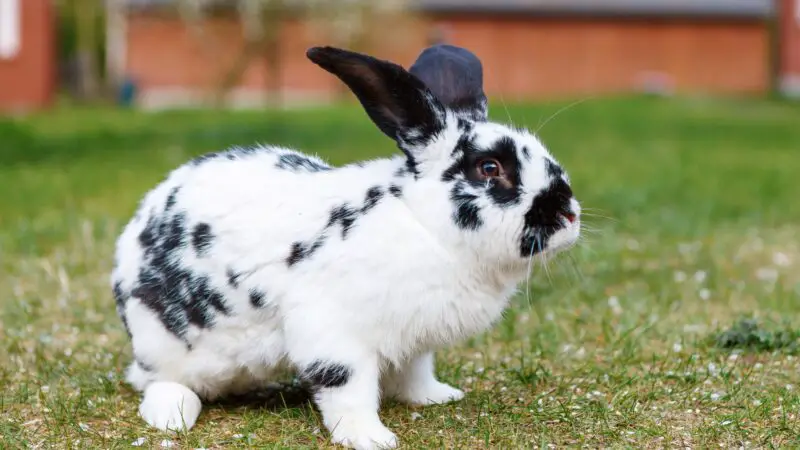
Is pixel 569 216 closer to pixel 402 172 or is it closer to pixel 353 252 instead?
pixel 402 172

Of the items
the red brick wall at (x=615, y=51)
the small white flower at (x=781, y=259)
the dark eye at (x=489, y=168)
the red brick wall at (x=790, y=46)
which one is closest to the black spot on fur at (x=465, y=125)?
the dark eye at (x=489, y=168)

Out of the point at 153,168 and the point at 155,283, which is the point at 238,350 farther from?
the point at 153,168

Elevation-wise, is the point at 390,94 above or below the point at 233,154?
above

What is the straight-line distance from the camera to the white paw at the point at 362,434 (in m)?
3.29

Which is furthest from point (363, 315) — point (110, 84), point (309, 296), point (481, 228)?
point (110, 84)

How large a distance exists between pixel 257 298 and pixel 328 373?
1.09ft

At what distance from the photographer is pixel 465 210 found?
3211mm

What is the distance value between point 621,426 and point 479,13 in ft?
91.3

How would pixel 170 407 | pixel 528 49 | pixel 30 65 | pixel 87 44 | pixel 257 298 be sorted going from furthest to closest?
pixel 528 49 < pixel 87 44 < pixel 30 65 < pixel 170 407 < pixel 257 298

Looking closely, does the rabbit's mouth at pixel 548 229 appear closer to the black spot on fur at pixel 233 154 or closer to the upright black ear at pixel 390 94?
the upright black ear at pixel 390 94

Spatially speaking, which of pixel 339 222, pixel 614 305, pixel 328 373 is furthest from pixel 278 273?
pixel 614 305

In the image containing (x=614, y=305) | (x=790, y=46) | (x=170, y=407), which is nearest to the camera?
(x=170, y=407)

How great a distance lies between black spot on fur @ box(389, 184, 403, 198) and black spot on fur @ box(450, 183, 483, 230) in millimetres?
182

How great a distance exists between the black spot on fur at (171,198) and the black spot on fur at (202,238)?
0.16 m
